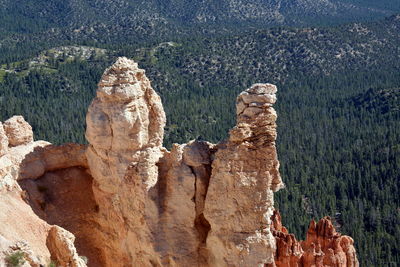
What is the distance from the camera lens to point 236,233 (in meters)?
21.3

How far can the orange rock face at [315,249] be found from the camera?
86.0 feet

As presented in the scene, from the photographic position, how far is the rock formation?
68.9 feet

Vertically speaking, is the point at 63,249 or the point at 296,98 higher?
the point at 296,98

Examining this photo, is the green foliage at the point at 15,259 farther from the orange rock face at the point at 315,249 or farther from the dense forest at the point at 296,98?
the dense forest at the point at 296,98

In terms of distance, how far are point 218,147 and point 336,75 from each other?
140m

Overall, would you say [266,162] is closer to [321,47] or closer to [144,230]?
[144,230]

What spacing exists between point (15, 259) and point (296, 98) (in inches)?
4800

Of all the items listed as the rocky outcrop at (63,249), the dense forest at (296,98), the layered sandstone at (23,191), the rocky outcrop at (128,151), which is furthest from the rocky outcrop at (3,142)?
the dense forest at (296,98)

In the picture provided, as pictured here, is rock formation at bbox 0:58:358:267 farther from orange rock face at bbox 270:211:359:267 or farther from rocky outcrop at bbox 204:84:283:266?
orange rock face at bbox 270:211:359:267

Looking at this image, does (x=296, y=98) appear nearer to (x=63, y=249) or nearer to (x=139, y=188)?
(x=139, y=188)

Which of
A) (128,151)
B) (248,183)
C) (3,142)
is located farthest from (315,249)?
(3,142)

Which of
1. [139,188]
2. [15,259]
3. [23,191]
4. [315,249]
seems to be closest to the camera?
[15,259]

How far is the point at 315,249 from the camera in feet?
92.6

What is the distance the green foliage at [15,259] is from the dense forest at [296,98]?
139 ft
